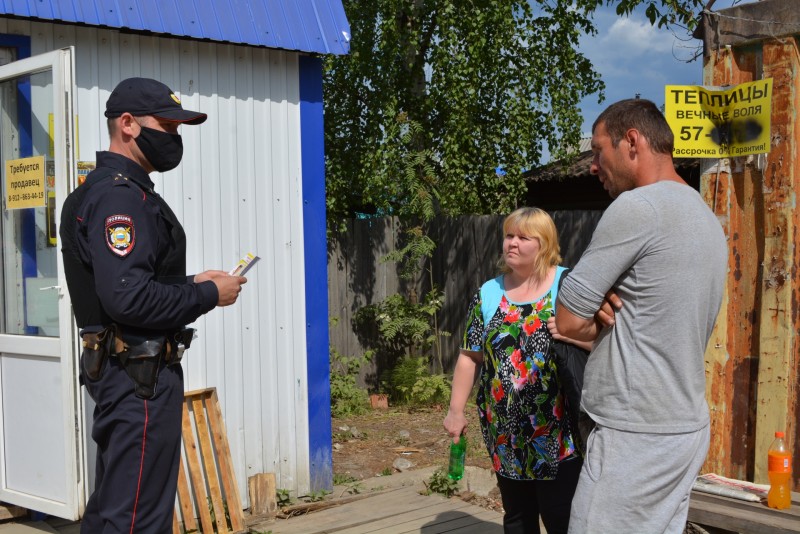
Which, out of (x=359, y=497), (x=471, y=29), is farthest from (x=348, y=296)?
(x=359, y=497)

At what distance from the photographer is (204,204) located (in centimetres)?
543

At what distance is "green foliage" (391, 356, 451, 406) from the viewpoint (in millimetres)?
9461

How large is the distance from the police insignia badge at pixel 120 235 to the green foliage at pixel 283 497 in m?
3.16

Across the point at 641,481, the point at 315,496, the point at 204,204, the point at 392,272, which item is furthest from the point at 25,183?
the point at 392,272

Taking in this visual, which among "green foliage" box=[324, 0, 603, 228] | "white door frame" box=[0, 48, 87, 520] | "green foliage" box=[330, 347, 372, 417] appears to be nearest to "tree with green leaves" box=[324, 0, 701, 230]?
"green foliage" box=[324, 0, 603, 228]

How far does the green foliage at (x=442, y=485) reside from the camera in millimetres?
5871

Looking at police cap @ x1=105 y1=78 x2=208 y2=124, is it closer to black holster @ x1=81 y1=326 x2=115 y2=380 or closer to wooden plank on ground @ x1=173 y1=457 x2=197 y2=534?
black holster @ x1=81 y1=326 x2=115 y2=380

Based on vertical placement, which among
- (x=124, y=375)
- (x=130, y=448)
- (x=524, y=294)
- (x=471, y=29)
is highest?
(x=471, y=29)

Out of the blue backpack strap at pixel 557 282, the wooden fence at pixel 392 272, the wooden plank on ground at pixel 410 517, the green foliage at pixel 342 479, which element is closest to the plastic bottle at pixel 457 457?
the blue backpack strap at pixel 557 282

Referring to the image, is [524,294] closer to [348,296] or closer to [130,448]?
[130,448]

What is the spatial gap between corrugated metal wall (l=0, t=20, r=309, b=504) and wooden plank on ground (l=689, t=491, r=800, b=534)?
286 centimetres

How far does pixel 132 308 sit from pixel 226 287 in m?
0.41

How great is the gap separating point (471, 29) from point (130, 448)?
27.3 feet

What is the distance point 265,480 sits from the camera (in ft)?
18.1
